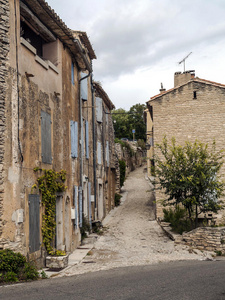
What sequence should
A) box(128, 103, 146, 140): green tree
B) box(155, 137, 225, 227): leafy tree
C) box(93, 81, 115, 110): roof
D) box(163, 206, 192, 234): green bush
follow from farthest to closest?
1. box(128, 103, 146, 140): green tree
2. box(93, 81, 115, 110): roof
3. box(163, 206, 192, 234): green bush
4. box(155, 137, 225, 227): leafy tree

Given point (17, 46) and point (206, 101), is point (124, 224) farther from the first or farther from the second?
point (17, 46)

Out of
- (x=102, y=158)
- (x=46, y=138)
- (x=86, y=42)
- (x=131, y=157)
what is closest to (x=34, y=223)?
(x=46, y=138)

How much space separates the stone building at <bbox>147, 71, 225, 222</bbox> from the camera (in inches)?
766

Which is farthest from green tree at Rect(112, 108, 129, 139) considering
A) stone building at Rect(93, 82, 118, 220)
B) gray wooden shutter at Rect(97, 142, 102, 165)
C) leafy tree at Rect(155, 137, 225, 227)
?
leafy tree at Rect(155, 137, 225, 227)

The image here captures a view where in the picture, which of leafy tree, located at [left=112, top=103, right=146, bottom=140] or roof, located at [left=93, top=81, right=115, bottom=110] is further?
leafy tree, located at [left=112, top=103, right=146, bottom=140]

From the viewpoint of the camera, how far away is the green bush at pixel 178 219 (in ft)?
54.1

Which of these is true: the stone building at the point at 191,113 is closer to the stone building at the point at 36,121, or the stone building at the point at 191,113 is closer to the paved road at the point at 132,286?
the stone building at the point at 36,121

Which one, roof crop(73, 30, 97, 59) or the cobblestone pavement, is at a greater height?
roof crop(73, 30, 97, 59)

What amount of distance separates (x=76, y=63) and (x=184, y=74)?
1026 cm

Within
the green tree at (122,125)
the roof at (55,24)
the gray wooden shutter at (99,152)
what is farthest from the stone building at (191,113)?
the green tree at (122,125)

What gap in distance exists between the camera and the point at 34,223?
9.70 m

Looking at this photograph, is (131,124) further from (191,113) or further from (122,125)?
(191,113)

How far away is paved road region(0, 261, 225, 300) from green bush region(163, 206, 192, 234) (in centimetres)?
692

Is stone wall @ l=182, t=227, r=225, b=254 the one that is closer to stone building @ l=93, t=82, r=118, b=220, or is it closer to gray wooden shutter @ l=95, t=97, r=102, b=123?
stone building @ l=93, t=82, r=118, b=220
